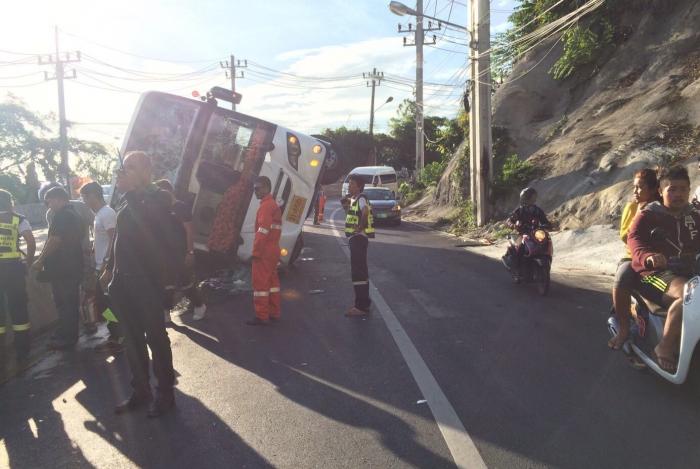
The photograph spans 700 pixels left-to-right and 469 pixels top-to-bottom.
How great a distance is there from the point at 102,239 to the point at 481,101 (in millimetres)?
14132

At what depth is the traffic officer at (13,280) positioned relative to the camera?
17.6 ft

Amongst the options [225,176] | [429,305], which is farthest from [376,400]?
[225,176]

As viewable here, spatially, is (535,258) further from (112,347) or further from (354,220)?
(112,347)

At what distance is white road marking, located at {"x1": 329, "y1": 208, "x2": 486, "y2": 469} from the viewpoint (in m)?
3.24

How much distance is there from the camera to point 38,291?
6.89 metres

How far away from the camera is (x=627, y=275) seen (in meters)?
4.41

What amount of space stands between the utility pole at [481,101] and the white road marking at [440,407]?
12.3 metres

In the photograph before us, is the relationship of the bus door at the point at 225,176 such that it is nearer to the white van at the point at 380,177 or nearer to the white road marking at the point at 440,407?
the white road marking at the point at 440,407

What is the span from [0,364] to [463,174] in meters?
19.8

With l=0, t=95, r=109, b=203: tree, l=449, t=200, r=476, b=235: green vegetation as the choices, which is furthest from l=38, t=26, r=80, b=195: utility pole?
l=449, t=200, r=476, b=235: green vegetation

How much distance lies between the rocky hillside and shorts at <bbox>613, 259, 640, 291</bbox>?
9.28 m

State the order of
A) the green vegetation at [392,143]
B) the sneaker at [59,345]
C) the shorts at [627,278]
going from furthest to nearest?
the green vegetation at [392,143]
the sneaker at [59,345]
the shorts at [627,278]

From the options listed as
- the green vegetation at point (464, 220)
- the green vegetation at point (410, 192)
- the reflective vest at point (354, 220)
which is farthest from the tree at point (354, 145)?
the reflective vest at point (354, 220)

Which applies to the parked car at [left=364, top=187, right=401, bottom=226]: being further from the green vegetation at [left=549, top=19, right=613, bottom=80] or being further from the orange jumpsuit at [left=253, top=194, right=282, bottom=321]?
the orange jumpsuit at [left=253, top=194, right=282, bottom=321]
